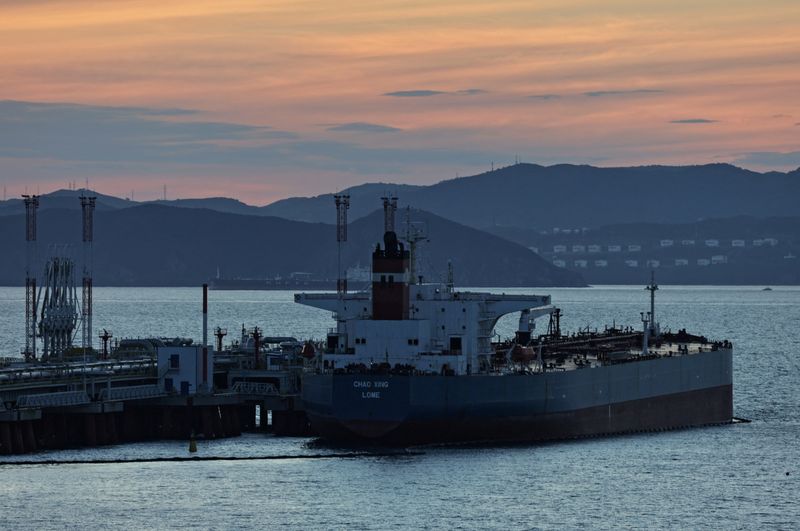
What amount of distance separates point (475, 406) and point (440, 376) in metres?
2.27

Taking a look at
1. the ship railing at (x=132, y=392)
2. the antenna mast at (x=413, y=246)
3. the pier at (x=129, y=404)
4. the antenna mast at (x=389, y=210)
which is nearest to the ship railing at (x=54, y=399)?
the pier at (x=129, y=404)

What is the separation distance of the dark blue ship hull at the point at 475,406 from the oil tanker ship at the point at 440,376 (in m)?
0.04

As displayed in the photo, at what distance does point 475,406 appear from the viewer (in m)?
72.1

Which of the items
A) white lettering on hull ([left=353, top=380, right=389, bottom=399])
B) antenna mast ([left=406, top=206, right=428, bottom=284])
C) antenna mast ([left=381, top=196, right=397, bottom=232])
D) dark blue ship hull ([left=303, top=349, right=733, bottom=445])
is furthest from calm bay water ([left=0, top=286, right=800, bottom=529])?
antenna mast ([left=381, top=196, right=397, bottom=232])

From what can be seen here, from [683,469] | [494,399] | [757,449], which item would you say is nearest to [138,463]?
[494,399]

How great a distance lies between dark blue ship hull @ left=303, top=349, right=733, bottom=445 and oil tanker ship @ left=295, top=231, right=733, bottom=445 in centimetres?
4

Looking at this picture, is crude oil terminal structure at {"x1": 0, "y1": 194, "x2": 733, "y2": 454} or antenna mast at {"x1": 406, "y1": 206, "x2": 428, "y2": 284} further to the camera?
antenna mast at {"x1": 406, "y1": 206, "x2": 428, "y2": 284}

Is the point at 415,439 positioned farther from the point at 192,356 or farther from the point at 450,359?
the point at 192,356

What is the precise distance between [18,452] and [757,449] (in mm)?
32672

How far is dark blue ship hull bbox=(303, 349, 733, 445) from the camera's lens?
70.4m

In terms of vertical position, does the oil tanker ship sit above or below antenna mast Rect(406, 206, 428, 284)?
below

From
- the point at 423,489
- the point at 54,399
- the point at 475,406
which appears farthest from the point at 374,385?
the point at 54,399

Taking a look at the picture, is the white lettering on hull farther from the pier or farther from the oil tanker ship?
the pier

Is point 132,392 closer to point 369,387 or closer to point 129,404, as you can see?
point 129,404
